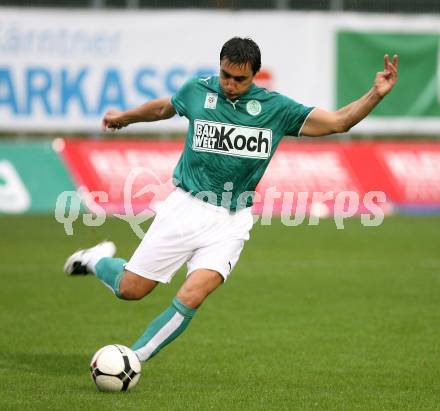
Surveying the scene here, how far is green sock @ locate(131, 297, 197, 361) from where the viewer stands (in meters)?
7.47

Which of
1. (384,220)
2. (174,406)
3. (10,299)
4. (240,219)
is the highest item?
(240,219)

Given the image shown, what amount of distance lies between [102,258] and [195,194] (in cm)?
109

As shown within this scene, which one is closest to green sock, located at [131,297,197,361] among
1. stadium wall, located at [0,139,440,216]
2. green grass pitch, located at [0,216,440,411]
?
green grass pitch, located at [0,216,440,411]

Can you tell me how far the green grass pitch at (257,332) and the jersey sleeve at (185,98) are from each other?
1984mm

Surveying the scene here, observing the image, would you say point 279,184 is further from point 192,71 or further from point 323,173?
point 192,71

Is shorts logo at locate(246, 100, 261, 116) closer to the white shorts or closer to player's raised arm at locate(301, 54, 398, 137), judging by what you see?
player's raised arm at locate(301, 54, 398, 137)

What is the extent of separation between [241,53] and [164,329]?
1980 millimetres

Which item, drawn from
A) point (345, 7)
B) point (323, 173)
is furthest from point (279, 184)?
point (345, 7)

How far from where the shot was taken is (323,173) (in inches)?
810

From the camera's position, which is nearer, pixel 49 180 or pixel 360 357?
pixel 360 357

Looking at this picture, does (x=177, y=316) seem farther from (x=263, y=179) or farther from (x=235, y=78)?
(x=263, y=179)

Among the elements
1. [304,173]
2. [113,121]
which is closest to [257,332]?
[113,121]

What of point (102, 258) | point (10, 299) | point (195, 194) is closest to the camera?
point (195, 194)

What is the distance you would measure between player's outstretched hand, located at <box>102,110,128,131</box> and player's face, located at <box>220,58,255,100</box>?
1.30m
